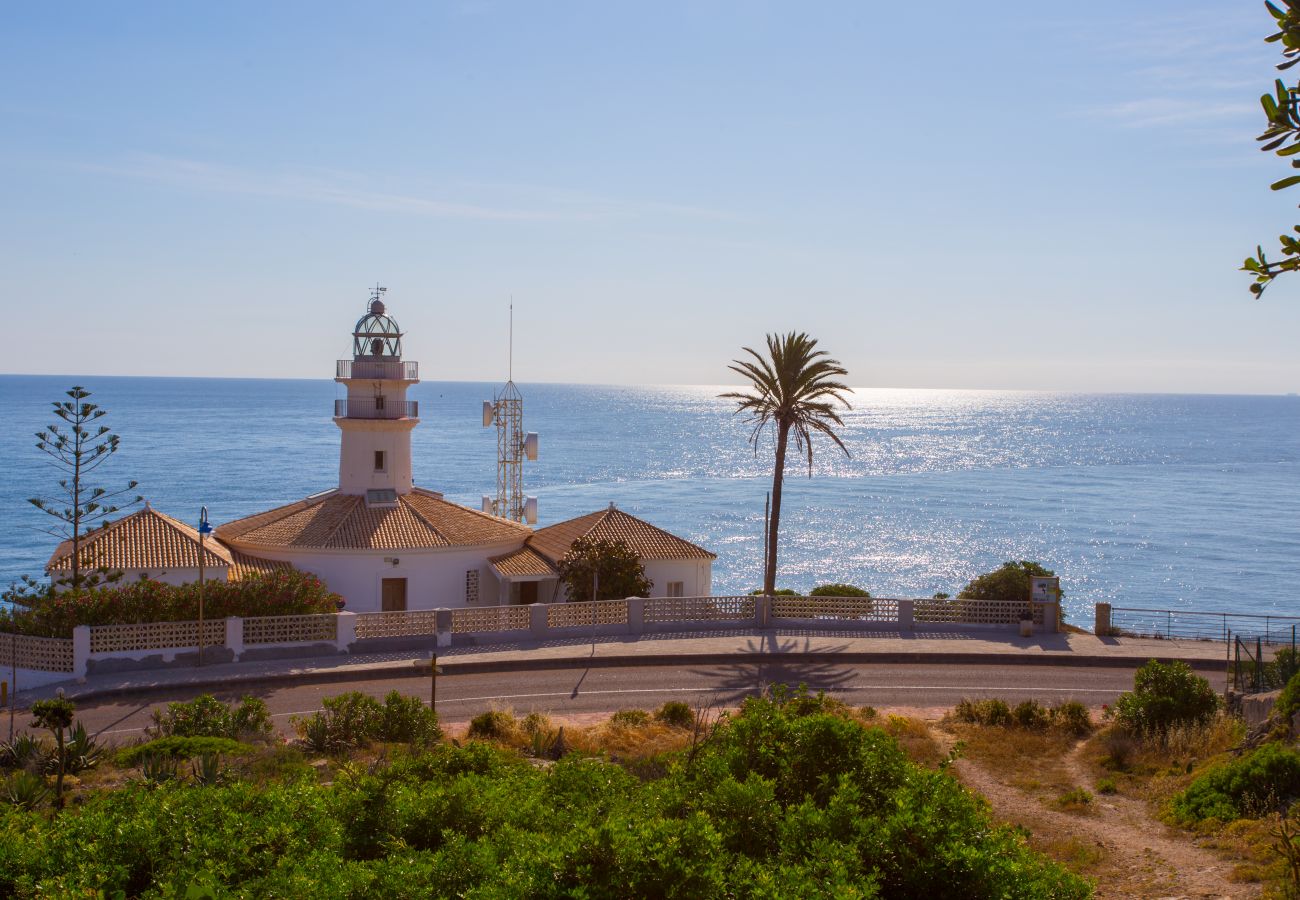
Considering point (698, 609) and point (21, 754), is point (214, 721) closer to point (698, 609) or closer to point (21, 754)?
point (21, 754)

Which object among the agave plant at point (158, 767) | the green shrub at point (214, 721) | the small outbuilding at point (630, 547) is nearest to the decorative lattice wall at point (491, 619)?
the small outbuilding at point (630, 547)

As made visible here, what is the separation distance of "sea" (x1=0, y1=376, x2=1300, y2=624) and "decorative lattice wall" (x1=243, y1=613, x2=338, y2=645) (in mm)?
40842

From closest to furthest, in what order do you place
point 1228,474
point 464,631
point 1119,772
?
point 1119,772, point 464,631, point 1228,474

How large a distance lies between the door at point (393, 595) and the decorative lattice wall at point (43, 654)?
996 cm

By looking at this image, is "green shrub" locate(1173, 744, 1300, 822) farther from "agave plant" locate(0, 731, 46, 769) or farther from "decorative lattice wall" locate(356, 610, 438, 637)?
"decorative lattice wall" locate(356, 610, 438, 637)

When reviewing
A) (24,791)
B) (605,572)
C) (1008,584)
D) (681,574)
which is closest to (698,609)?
(605,572)

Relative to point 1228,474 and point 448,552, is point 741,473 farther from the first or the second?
point 448,552

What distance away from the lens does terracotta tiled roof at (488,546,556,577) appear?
113 ft

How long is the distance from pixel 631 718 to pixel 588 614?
9329mm

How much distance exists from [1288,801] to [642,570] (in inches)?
838

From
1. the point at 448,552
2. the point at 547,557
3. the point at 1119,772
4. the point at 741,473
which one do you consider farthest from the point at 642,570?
the point at 741,473

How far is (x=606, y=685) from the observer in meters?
25.5

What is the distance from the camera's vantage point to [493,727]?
2050cm

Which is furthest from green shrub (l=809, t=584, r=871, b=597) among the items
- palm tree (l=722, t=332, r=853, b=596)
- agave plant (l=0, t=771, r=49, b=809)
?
agave plant (l=0, t=771, r=49, b=809)
